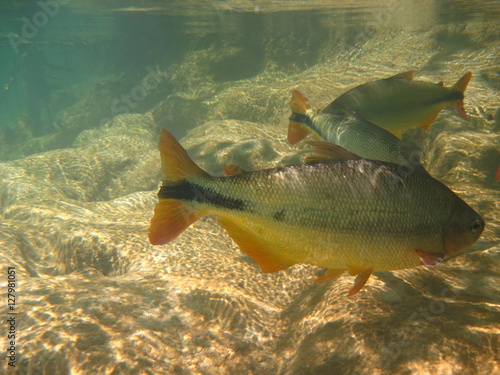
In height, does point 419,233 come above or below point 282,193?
below

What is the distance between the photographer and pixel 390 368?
1.91 meters

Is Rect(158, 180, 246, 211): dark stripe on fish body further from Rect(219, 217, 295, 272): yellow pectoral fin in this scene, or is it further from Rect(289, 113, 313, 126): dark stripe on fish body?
Rect(289, 113, 313, 126): dark stripe on fish body

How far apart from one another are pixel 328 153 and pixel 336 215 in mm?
478

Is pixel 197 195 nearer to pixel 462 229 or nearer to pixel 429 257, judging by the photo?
pixel 429 257

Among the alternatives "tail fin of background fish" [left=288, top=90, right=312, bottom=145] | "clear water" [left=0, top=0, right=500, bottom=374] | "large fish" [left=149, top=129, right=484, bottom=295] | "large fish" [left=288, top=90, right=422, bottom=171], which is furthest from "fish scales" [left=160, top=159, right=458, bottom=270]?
"tail fin of background fish" [left=288, top=90, right=312, bottom=145]

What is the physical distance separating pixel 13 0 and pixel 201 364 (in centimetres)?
2812

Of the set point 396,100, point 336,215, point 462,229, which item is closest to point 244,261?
point 336,215

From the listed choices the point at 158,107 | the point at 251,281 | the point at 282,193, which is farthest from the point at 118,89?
the point at 282,193

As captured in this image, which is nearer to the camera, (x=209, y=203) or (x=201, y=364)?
(x=209, y=203)

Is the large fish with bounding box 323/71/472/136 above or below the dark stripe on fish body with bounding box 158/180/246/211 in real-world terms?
above

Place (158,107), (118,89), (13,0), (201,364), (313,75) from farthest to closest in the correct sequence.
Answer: (118,89) → (13,0) → (158,107) → (313,75) → (201,364)

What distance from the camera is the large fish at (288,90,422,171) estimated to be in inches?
103

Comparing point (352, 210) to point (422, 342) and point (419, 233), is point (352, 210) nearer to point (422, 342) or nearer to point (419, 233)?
point (419, 233)

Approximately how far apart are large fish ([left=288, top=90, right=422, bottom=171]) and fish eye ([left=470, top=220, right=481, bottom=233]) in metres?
0.50
